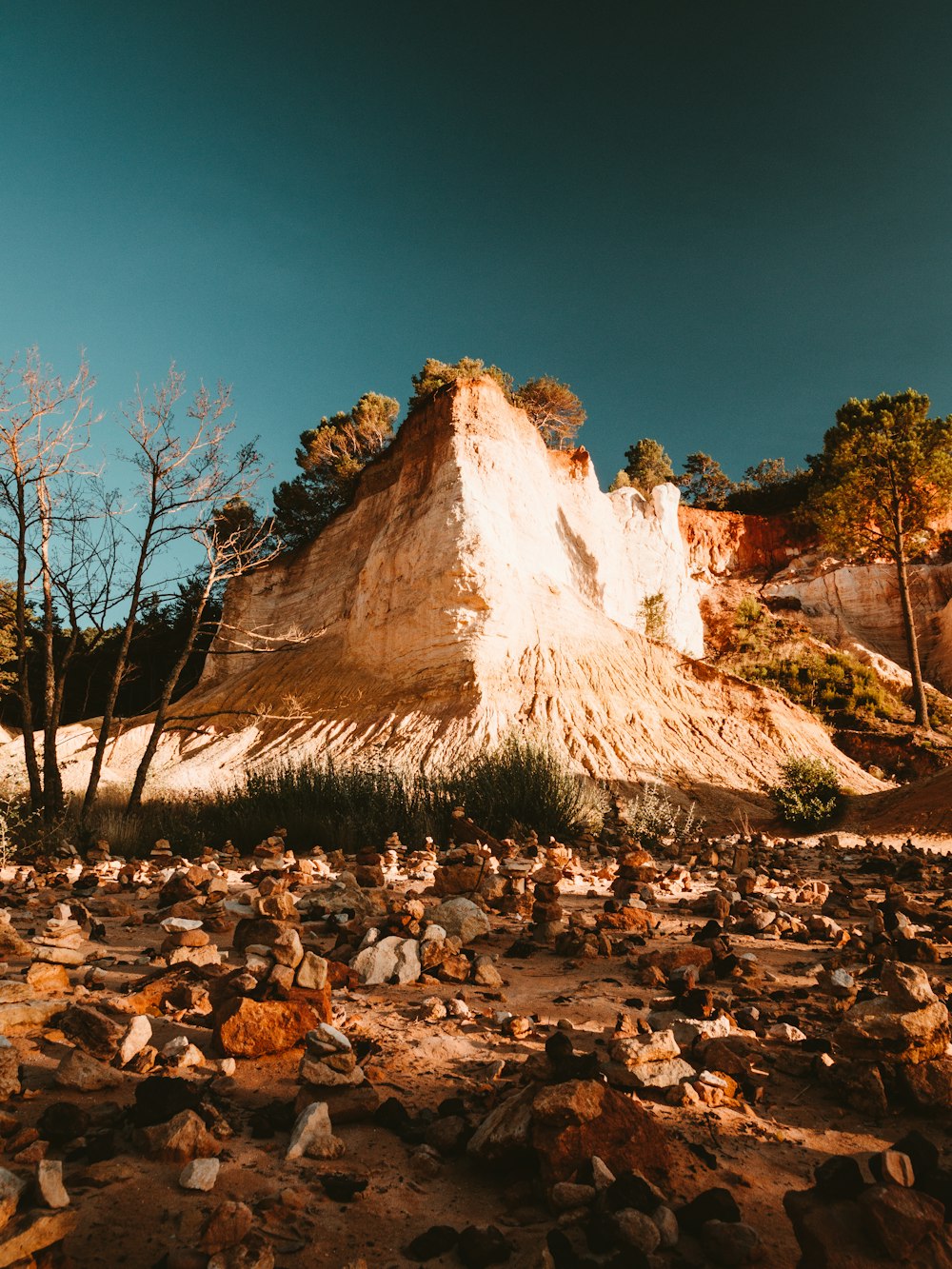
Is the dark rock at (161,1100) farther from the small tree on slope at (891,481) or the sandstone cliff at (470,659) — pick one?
the small tree on slope at (891,481)

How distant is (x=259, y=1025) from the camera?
103 inches

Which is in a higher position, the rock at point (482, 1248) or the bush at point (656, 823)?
the rock at point (482, 1248)

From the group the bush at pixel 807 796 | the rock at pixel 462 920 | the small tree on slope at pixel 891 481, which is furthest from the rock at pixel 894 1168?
the small tree on slope at pixel 891 481

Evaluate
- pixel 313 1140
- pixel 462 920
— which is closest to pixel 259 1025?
pixel 313 1140

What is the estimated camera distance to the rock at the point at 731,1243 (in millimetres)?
1563

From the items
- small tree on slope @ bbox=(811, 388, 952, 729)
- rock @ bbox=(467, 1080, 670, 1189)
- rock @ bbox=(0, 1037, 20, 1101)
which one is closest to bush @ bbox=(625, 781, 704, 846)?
rock @ bbox=(467, 1080, 670, 1189)

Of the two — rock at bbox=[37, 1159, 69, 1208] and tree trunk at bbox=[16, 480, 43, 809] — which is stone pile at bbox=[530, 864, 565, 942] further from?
tree trunk at bbox=[16, 480, 43, 809]

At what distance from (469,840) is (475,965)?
476 centimetres

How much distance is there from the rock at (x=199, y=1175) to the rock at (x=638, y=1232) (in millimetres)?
982

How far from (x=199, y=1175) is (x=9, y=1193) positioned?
41 centimetres

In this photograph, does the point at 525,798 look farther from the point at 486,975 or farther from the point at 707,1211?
the point at 707,1211

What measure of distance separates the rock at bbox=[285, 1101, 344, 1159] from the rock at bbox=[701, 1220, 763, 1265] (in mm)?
967

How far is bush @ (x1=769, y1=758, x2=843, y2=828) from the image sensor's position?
13.0 m

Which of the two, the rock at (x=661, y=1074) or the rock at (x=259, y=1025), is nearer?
the rock at (x=661, y=1074)
